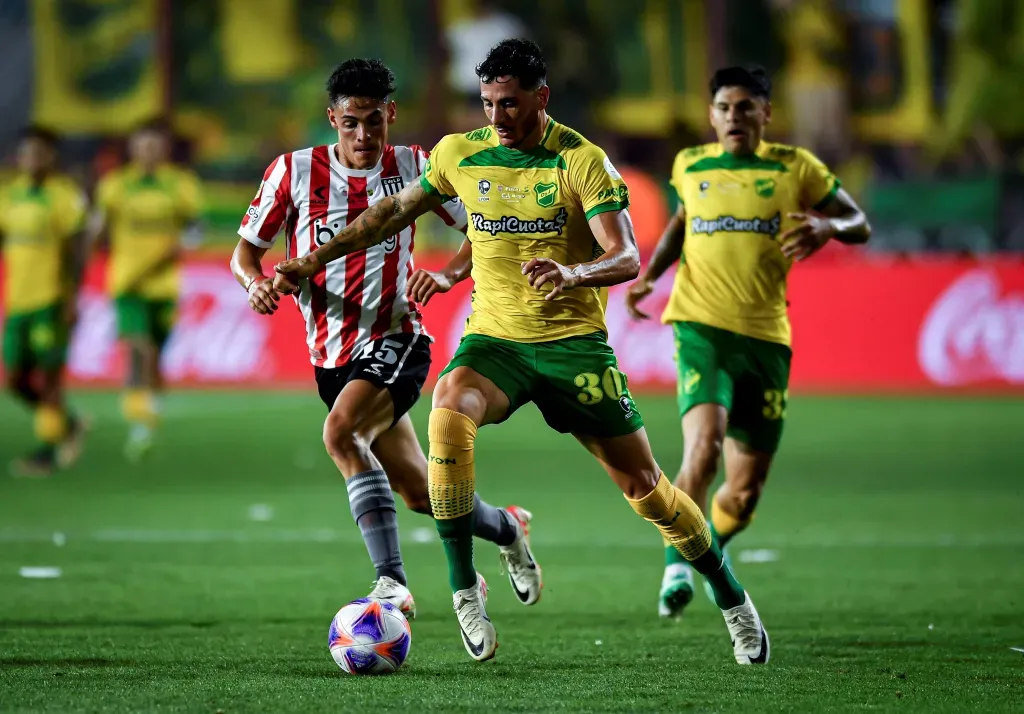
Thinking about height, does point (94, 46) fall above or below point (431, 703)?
above

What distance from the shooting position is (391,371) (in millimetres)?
6578

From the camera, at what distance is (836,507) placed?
10.7m

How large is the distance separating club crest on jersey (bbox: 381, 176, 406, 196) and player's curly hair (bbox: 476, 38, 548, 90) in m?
1.01

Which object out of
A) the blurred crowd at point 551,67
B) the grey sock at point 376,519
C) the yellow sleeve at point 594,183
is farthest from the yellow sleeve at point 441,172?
the blurred crowd at point 551,67

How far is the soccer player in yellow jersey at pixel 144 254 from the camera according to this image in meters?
13.8

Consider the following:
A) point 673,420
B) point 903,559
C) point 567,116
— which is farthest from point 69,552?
point 567,116

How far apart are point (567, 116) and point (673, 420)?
30.5 ft

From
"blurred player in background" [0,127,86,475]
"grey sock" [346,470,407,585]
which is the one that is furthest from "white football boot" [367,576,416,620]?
"blurred player in background" [0,127,86,475]

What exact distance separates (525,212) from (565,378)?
Answer: 61cm

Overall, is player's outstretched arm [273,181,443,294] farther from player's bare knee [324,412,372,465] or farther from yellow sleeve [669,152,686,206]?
yellow sleeve [669,152,686,206]

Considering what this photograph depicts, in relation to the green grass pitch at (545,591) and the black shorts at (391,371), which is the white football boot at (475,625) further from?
the black shorts at (391,371)

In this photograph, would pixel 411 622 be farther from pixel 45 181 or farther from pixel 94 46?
pixel 94 46

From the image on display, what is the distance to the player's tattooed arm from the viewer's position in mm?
6609

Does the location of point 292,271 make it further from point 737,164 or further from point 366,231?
point 737,164
